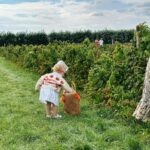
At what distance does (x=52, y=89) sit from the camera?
372 inches

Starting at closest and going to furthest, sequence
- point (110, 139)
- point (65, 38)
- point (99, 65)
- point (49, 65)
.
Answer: point (110, 139), point (99, 65), point (49, 65), point (65, 38)

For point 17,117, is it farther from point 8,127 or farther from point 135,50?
point 135,50

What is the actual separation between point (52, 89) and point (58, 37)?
47924mm

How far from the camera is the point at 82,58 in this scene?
1459cm

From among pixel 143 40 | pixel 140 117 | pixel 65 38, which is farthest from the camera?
pixel 65 38

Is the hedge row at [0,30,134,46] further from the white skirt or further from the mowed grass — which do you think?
the white skirt

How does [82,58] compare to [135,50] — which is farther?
[82,58]

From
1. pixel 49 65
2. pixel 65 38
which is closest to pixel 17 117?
pixel 49 65

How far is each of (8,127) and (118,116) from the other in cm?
225

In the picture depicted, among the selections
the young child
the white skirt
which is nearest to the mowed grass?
the young child

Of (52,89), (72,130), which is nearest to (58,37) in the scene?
(52,89)

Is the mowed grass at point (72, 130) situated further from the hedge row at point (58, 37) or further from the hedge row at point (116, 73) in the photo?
the hedge row at point (58, 37)

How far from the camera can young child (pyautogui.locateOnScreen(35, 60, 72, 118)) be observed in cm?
937

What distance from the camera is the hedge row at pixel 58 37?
55.2m
